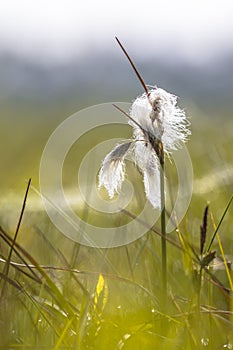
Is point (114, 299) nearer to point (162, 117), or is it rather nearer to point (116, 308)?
point (116, 308)

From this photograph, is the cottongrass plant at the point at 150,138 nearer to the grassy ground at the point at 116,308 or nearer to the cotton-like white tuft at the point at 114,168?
the cotton-like white tuft at the point at 114,168

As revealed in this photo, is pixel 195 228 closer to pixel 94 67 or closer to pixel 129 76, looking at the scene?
pixel 129 76

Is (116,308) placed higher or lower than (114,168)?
lower

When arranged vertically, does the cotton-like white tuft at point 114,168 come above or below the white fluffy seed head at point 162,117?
below

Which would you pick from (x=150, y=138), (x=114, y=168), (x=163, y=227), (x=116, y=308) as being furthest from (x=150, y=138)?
(x=116, y=308)

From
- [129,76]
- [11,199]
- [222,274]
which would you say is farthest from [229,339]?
[129,76]

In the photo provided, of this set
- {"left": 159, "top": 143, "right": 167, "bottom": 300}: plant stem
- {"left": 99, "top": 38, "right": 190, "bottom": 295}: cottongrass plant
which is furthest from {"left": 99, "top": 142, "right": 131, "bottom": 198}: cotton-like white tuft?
{"left": 159, "top": 143, "right": 167, "bottom": 300}: plant stem

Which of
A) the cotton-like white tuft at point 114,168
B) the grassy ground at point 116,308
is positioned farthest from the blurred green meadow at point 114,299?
the cotton-like white tuft at point 114,168

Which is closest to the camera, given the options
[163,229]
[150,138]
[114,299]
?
[163,229]

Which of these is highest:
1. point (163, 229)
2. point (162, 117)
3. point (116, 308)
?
point (162, 117)

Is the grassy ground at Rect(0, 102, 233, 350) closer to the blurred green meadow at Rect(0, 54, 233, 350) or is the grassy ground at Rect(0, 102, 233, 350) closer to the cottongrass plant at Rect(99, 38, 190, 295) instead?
the blurred green meadow at Rect(0, 54, 233, 350)
